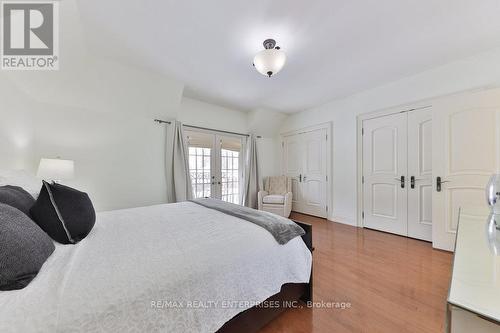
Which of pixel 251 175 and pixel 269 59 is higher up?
pixel 269 59

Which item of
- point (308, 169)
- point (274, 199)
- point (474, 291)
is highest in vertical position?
point (308, 169)

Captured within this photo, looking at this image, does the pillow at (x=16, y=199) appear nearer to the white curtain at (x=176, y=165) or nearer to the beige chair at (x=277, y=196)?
the white curtain at (x=176, y=165)

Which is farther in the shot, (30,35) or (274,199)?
(274,199)

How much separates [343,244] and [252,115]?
3207 millimetres

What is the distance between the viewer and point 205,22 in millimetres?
1883

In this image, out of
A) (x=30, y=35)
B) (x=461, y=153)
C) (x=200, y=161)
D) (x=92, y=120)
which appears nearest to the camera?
(x=30, y=35)

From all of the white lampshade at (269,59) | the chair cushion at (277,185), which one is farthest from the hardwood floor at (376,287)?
the white lampshade at (269,59)

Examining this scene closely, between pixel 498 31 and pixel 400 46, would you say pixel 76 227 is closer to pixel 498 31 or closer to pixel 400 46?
pixel 400 46

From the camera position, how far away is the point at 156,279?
869mm

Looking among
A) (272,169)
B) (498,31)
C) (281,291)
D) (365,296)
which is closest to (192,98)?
(272,169)

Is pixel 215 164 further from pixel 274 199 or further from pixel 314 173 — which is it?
pixel 314 173

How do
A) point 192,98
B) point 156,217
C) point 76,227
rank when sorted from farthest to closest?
point 192,98 < point 156,217 < point 76,227

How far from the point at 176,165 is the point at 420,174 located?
401 centimetres

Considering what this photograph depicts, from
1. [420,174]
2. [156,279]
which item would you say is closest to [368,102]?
[420,174]
